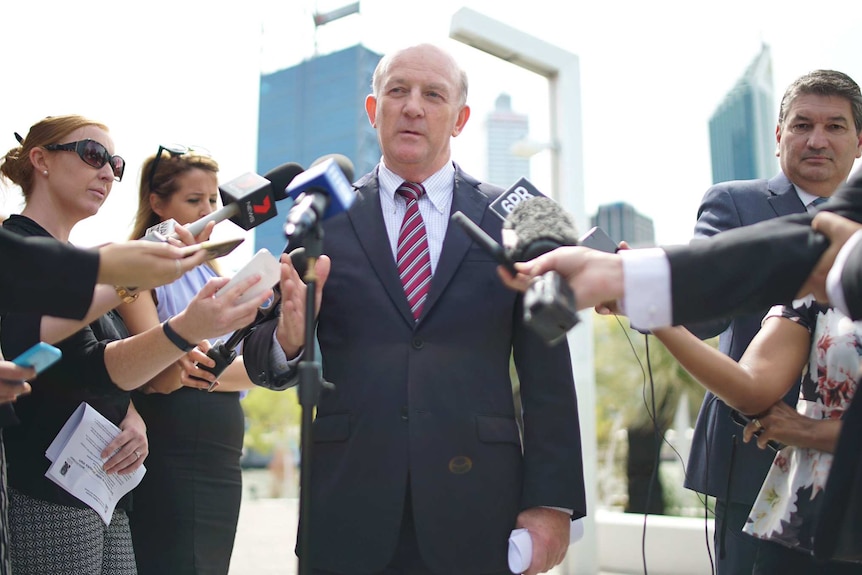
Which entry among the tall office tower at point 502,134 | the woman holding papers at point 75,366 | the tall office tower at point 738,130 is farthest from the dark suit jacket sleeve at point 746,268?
the tall office tower at point 502,134

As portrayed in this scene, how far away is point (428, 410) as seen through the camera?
8.13 feet

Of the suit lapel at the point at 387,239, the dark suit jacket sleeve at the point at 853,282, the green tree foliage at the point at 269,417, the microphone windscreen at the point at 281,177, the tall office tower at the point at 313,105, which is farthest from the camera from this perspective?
the green tree foliage at the point at 269,417

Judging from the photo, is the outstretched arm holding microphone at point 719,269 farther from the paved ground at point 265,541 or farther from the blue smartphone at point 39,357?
the paved ground at point 265,541

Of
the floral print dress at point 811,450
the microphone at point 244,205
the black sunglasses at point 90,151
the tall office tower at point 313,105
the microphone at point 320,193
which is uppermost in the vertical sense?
the tall office tower at point 313,105

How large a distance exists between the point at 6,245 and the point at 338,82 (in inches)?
2422

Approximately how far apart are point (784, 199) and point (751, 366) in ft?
3.54

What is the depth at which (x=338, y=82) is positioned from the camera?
2410 inches

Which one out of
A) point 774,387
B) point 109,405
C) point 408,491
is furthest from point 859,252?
point 109,405

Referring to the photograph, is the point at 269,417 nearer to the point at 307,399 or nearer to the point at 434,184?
the point at 434,184

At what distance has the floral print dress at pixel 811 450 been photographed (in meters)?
2.27

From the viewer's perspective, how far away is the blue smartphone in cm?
214

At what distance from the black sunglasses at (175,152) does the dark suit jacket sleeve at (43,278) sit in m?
1.85

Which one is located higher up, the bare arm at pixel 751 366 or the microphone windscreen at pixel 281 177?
the microphone windscreen at pixel 281 177

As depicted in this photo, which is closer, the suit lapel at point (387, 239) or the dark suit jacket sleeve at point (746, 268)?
the dark suit jacket sleeve at point (746, 268)
